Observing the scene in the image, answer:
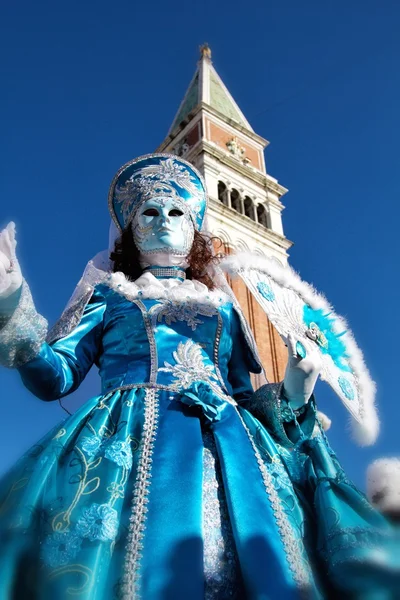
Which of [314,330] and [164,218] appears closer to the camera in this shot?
[314,330]

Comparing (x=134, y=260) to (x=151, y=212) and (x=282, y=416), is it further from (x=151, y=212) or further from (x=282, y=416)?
(x=282, y=416)

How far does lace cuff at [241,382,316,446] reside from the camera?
6.72ft

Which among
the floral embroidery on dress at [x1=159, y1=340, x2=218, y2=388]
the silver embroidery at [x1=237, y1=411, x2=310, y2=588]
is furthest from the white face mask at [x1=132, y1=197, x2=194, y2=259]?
the silver embroidery at [x1=237, y1=411, x2=310, y2=588]

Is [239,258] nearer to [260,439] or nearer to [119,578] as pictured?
[260,439]

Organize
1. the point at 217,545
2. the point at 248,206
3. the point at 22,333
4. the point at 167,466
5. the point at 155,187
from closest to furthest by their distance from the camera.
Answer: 1. the point at 217,545
2. the point at 167,466
3. the point at 22,333
4. the point at 155,187
5. the point at 248,206

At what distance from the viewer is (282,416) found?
2.05 meters

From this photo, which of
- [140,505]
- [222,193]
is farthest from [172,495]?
[222,193]

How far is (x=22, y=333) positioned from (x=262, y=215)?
14441mm

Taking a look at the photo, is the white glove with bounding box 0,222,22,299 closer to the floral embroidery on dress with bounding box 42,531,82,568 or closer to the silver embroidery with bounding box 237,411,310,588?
the floral embroidery on dress with bounding box 42,531,82,568

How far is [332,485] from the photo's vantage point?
1717 millimetres

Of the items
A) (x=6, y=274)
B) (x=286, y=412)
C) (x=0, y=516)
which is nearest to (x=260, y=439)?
(x=286, y=412)

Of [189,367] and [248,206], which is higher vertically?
[248,206]

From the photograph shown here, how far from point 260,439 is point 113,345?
27.0 inches

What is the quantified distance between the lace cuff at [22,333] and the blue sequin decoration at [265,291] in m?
0.85
